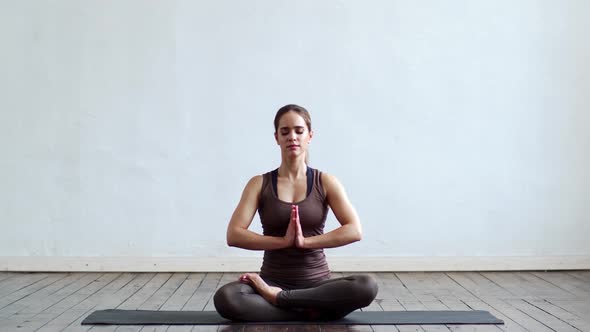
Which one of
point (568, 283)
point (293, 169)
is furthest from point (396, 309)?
point (568, 283)

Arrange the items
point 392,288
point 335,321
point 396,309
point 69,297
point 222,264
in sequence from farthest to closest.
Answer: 1. point 222,264
2. point 392,288
3. point 69,297
4. point 396,309
5. point 335,321

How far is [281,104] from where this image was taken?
4.88 metres

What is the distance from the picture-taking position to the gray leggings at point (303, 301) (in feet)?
10.0

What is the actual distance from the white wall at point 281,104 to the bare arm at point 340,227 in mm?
1591

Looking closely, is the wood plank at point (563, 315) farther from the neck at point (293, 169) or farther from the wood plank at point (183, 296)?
the wood plank at point (183, 296)

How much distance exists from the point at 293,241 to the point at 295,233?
35 millimetres

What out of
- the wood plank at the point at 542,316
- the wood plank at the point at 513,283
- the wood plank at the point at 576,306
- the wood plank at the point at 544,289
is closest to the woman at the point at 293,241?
the wood plank at the point at 542,316

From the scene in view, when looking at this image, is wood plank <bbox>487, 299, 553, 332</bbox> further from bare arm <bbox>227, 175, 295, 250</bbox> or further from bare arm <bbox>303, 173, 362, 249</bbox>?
bare arm <bbox>227, 175, 295, 250</bbox>

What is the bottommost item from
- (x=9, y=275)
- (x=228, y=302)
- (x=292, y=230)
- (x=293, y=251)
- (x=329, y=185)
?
(x=9, y=275)

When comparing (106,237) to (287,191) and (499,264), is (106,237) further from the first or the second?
(499,264)

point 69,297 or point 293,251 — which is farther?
point 69,297

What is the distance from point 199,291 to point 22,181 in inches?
61.2

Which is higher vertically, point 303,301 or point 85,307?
point 303,301

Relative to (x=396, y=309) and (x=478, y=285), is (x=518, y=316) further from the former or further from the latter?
(x=478, y=285)
